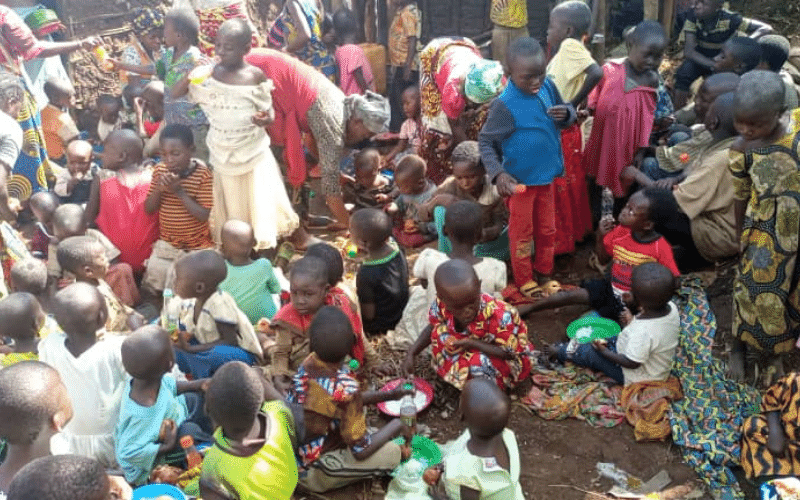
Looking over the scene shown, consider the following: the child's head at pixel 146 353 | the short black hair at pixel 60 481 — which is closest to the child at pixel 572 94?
the child's head at pixel 146 353

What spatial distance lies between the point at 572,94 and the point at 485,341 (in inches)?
89.5

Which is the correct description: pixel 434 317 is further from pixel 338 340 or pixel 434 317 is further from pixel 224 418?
pixel 224 418

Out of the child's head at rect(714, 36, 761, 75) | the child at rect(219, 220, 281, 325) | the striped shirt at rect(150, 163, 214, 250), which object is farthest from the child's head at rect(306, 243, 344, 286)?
the child's head at rect(714, 36, 761, 75)

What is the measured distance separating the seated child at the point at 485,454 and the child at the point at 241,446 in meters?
0.70

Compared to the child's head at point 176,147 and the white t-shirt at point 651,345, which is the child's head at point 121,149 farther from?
the white t-shirt at point 651,345

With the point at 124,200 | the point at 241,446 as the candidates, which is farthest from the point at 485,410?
the point at 124,200

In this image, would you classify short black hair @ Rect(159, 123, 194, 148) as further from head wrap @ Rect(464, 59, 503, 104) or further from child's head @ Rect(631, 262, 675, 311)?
child's head @ Rect(631, 262, 675, 311)

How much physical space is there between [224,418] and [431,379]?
1.66 m

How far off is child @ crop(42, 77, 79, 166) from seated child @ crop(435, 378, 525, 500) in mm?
5483

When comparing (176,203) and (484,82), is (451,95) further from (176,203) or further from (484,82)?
(176,203)

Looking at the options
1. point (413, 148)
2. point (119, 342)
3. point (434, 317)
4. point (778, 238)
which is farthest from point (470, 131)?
point (119, 342)

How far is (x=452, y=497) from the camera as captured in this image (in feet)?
10.3

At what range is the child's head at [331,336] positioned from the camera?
336 centimetres

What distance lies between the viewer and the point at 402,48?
312 inches
